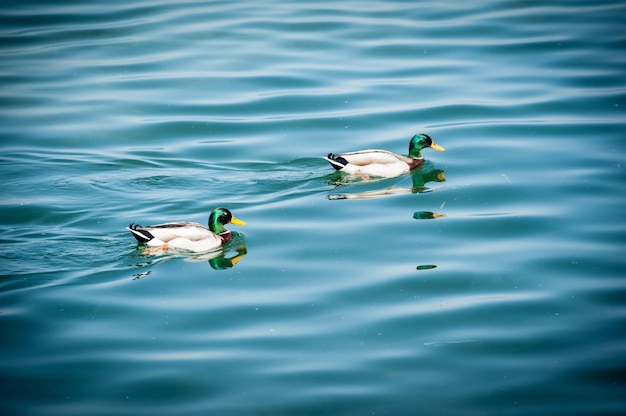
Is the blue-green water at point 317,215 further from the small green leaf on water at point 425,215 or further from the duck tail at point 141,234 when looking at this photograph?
the duck tail at point 141,234

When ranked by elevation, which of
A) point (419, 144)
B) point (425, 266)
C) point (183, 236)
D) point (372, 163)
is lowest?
point (425, 266)

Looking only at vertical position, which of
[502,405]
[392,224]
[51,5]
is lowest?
[502,405]

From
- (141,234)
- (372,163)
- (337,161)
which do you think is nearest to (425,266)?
(372,163)

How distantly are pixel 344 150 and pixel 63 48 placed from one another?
10.1 meters

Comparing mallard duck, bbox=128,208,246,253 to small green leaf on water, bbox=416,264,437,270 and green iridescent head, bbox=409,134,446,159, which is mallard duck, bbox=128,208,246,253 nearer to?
small green leaf on water, bbox=416,264,437,270

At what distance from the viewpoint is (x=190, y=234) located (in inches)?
511

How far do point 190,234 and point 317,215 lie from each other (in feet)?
7.41

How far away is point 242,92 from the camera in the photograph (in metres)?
20.5

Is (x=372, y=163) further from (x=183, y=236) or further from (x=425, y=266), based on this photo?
(x=183, y=236)

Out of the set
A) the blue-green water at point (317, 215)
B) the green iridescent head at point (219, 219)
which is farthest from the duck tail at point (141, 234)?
the green iridescent head at point (219, 219)

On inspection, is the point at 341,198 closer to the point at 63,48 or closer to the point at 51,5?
the point at 63,48

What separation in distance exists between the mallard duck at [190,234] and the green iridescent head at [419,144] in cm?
408

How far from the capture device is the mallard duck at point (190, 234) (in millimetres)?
12805

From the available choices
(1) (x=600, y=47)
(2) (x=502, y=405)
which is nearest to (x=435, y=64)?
(1) (x=600, y=47)
